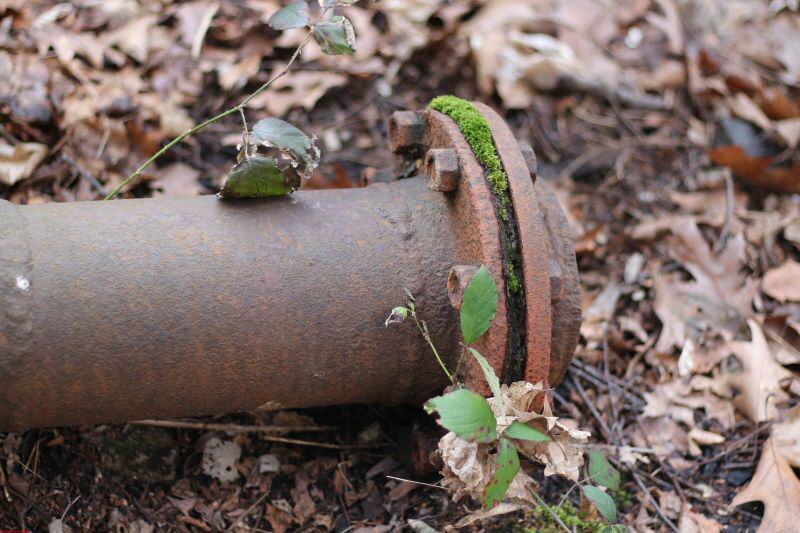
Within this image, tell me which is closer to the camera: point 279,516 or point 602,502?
point 602,502

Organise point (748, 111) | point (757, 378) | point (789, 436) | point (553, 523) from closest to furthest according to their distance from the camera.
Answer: point (553, 523), point (789, 436), point (757, 378), point (748, 111)

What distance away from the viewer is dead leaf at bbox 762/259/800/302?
3.25 meters

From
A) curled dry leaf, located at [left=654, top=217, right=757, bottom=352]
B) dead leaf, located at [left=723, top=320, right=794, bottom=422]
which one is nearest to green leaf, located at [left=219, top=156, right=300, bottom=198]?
curled dry leaf, located at [left=654, top=217, right=757, bottom=352]

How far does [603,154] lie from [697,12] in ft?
5.44

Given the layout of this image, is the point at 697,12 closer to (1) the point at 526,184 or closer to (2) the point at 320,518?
(1) the point at 526,184

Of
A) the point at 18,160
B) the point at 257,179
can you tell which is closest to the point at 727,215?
the point at 257,179

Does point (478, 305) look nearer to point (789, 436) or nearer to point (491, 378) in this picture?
point (491, 378)

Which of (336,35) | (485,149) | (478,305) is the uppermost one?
(336,35)

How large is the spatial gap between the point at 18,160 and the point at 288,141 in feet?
4.55

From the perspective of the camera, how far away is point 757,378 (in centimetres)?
285

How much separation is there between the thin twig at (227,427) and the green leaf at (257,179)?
0.84m

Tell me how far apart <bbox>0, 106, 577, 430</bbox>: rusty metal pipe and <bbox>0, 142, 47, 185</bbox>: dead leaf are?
3.42 ft

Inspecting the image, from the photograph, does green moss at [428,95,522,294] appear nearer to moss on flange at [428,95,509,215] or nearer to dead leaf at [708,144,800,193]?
moss on flange at [428,95,509,215]

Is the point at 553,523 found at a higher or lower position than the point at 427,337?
lower
